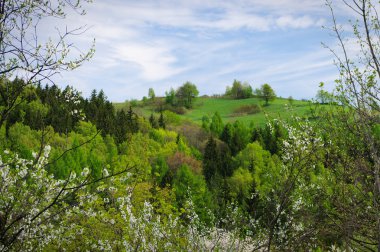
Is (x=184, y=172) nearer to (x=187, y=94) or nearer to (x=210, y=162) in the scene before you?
(x=210, y=162)

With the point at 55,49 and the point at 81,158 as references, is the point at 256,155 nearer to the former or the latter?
the point at 81,158

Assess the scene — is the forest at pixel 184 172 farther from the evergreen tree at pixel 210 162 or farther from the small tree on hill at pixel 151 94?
the small tree on hill at pixel 151 94

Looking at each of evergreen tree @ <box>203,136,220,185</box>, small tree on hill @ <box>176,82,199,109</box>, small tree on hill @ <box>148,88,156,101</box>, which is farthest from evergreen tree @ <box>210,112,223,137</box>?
small tree on hill @ <box>148,88,156,101</box>

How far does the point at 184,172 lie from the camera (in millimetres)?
50938

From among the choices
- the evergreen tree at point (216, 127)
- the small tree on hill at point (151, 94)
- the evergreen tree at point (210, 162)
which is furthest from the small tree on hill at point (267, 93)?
the evergreen tree at point (210, 162)

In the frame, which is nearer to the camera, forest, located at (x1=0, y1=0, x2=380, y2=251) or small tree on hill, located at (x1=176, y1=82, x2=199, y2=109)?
forest, located at (x1=0, y1=0, x2=380, y2=251)

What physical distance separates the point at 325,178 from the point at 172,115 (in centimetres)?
9600

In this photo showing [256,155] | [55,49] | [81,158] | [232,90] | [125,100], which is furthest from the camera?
[125,100]

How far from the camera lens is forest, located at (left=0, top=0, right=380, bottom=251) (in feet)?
19.6

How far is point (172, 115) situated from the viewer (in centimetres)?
10612

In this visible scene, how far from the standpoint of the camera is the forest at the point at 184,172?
5984 millimetres

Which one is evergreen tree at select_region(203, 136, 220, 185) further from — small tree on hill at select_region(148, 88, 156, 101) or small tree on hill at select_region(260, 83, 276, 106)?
small tree on hill at select_region(148, 88, 156, 101)

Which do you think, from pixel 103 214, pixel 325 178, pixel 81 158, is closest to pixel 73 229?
pixel 103 214

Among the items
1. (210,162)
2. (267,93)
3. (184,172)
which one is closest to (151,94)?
(267,93)
